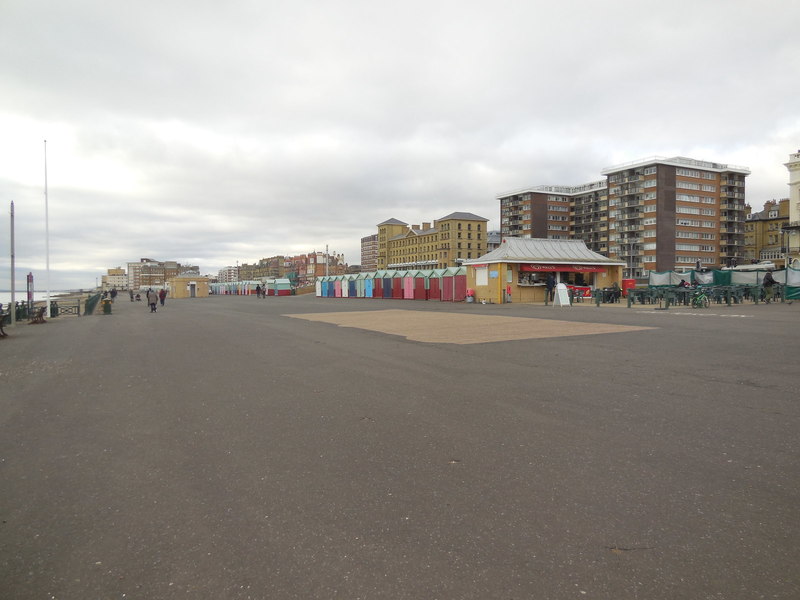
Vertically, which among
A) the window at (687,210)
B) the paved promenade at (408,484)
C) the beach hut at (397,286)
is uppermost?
the window at (687,210)

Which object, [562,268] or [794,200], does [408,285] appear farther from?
[794,200]

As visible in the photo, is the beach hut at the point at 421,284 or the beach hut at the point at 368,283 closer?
the beach hut at the point at 421,284

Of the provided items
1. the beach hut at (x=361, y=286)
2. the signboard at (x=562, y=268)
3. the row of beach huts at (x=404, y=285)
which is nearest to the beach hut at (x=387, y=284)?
the row of beach huts at (x=404, y=285)

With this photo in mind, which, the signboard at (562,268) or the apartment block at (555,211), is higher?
the apartment block at (555,211)

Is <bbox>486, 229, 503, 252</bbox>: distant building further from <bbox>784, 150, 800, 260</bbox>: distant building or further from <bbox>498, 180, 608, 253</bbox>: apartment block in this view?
<bbox>784, 150, 800, 260</bbox>: distant building

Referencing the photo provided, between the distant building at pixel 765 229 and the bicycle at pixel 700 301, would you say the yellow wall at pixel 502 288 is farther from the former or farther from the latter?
the distant building at pixel 765 229

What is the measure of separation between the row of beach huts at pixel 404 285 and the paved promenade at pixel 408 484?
1221 inches

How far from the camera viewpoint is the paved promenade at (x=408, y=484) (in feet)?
8.55

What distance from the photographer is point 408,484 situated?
12.3ft

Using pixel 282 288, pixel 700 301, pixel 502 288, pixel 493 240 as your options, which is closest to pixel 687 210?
pixel 493 240

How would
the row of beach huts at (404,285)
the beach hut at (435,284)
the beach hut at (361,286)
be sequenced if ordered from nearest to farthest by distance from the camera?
the row of beach huts at (404,285)
the beach hut at (435,284)
the beach hut at (361,286)

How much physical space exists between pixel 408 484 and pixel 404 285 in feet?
143

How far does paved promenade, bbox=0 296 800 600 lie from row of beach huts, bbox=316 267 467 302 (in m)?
31.0

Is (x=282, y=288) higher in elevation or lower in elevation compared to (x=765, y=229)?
lower
